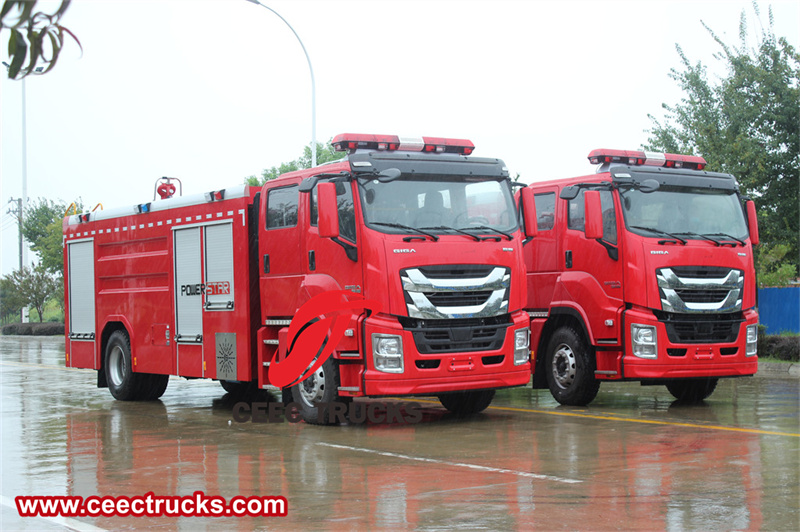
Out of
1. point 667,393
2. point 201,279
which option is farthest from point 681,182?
point 201,279

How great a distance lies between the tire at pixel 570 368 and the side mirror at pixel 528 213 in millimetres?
1788

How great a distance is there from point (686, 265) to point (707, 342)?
1074 millimetres

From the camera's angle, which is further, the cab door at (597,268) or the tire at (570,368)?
the tire at (570,368)

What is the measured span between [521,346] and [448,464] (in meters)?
3.22

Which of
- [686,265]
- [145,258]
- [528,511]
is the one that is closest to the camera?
[528,511]

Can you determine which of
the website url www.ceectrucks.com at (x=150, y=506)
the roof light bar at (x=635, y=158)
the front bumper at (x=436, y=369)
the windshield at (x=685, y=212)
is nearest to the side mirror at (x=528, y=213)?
the front bumper at (x=436, y=369)

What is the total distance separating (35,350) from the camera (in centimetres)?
3419

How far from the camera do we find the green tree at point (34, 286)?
165 feet

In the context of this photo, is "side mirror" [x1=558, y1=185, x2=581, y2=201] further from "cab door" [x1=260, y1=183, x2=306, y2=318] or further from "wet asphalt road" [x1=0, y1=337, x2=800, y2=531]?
"cab door" [x1=260, y1=183, x2=306, y2=318]

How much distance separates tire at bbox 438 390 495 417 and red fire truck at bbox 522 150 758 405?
137cm

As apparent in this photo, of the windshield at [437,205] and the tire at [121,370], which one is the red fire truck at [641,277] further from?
the tire at [121,370]

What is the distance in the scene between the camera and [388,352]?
36.8 feet

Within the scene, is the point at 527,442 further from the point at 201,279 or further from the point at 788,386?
the point at 788,386

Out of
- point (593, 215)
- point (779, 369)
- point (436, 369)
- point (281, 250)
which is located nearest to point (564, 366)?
point (593, 215)
